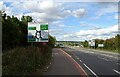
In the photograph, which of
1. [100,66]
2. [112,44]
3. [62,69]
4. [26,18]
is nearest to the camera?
[62,69]

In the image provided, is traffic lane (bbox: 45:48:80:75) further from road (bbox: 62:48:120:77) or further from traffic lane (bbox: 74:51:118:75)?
traffic lane (bbox: 74:51:118:75)

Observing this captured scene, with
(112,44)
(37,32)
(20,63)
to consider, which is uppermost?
(37,32)

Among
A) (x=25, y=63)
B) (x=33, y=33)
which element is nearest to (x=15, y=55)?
(x=25, y=63)

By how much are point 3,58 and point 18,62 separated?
10.1 feet

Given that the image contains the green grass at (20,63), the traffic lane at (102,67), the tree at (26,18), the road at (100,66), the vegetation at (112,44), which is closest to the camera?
the green grass at (20,63)

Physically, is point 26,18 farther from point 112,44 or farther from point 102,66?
point 112,44

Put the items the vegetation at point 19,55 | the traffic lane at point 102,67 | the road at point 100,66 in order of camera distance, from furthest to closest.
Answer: the traffic lane at point 102,67 → the road at point 100,66 → the vegetation at point 19,55

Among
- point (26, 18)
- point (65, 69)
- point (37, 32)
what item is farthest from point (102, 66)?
point (26, 18)

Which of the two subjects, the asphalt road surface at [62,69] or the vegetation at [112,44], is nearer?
the asphalt road surface at [62,69]

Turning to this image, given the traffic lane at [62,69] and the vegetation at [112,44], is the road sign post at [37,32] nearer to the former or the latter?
the traffic lane at [62,69]

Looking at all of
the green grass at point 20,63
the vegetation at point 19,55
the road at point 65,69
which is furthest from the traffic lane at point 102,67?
the green grass at point 20,63

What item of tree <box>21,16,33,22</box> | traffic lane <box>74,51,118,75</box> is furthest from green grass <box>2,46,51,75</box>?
tree <box>21,16,33,22</box>

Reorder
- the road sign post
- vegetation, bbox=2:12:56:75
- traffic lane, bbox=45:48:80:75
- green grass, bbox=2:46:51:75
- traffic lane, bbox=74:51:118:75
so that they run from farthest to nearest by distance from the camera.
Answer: the road sign post < traffic lane, bbox=74:51:118:75 < traffic lane, bbox=45:48:80:75 < vegetation, bbox=2:12:56:75 < green grass, bbox=2:46:51:75

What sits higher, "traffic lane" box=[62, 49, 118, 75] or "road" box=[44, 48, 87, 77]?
"road" box=[44, 48, 87, 77]
